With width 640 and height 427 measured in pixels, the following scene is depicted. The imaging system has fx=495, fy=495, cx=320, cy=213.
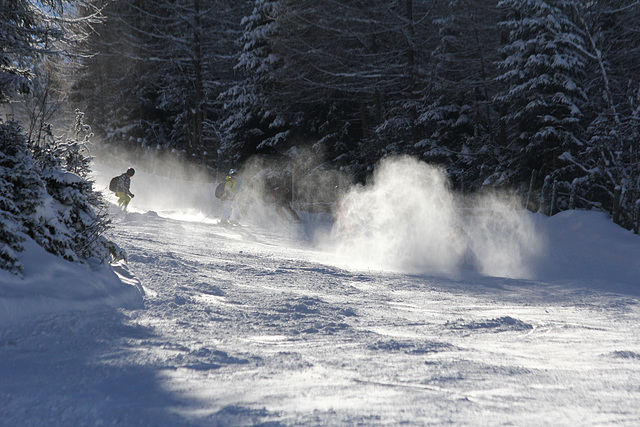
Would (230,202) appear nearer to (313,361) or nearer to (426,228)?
(426,228)

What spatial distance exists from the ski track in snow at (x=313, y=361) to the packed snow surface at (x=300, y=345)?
19 millimetres

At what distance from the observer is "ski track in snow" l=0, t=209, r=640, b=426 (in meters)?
2.96

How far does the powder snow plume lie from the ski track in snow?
556 cm

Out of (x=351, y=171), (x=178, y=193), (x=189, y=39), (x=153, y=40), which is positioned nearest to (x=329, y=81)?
(x=351, y=171)

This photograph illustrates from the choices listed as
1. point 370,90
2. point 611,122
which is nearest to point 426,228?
point 611,122

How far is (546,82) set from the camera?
781 inches

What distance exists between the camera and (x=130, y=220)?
1706cm

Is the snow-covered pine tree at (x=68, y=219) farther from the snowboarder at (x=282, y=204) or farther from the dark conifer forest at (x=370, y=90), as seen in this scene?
the snowboarder at (x=282, y=204)

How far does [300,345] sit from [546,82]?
18968mm

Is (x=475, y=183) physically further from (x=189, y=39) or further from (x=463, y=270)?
(x=189, y=39)

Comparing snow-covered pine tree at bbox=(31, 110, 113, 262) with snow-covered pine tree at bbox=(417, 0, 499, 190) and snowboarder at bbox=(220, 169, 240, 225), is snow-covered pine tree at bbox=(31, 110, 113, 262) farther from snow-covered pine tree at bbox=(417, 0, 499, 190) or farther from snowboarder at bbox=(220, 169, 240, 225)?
snow-covered pine tree at bbox=(417, 0, 499, 190)

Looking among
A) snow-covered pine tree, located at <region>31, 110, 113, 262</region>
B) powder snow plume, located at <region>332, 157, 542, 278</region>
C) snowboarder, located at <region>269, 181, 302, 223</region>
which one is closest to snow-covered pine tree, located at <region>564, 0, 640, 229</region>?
powder snow plume, located at <region>332, 157, 542, 278</region>

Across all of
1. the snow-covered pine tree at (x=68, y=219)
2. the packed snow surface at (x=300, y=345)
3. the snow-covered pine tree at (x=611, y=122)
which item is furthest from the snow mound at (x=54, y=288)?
the snow-covered pine tree at (x=611, y=122)

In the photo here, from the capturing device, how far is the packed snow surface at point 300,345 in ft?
9.86
